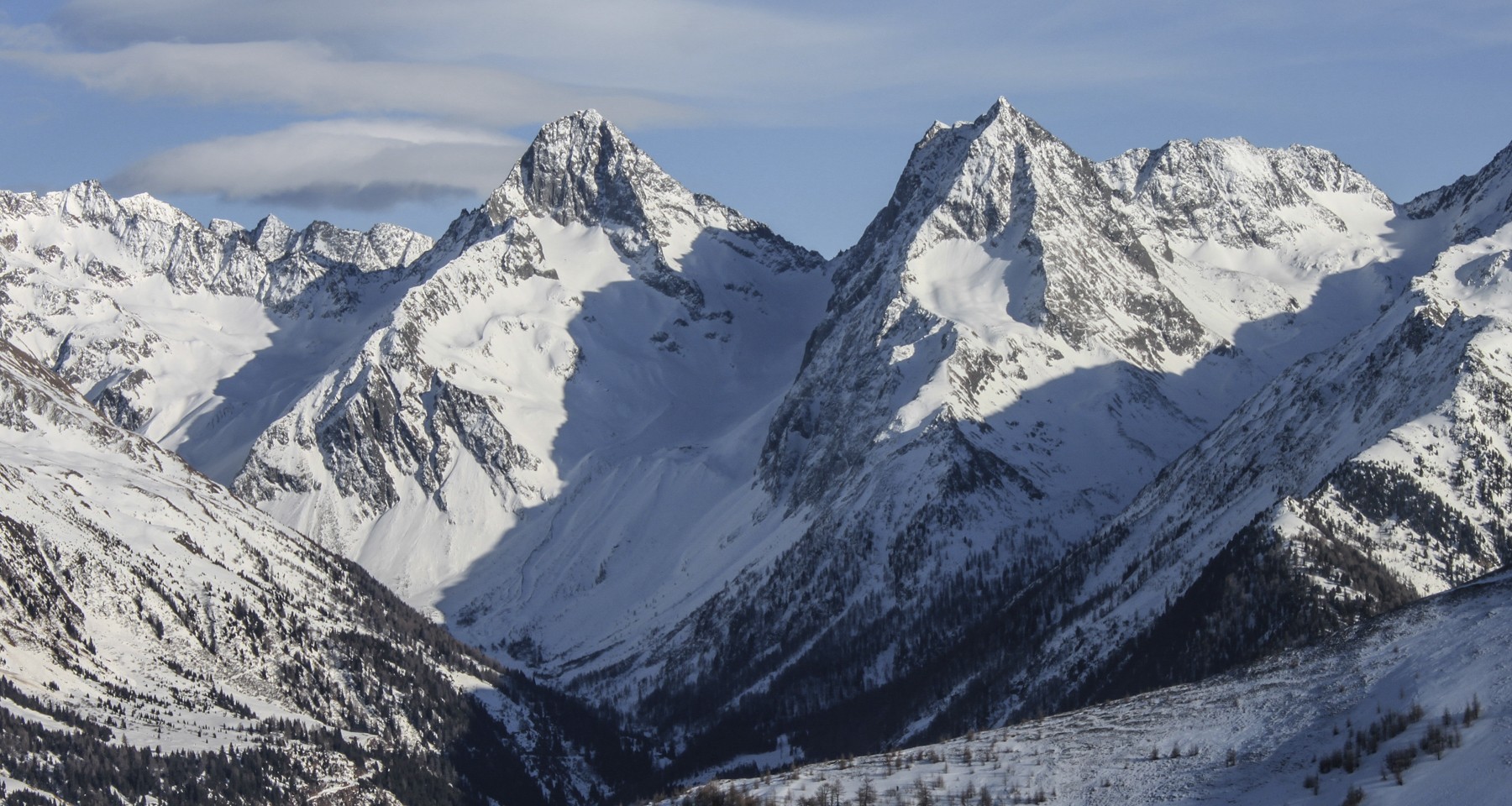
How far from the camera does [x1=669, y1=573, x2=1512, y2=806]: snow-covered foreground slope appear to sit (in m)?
63.4

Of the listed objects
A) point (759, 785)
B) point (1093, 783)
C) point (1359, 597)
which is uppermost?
point (759, 785)

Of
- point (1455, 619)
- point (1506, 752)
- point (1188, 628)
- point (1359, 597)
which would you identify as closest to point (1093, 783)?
point (1506, 752)

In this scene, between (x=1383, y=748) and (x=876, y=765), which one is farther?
(x=876, y=765)

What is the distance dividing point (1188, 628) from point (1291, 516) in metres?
16.3

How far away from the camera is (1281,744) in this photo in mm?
70688

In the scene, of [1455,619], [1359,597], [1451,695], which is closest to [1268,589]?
[1359,597]

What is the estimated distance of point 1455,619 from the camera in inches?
3157

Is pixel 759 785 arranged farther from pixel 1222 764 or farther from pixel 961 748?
pixel 1222 764

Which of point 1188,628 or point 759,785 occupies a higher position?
point 759,785

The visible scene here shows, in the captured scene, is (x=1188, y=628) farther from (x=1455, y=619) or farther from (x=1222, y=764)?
(x=1222, y=764)

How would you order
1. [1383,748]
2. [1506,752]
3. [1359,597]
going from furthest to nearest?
[1359,597] → [1383,748] → [1506,752]

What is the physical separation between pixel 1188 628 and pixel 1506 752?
140674mm

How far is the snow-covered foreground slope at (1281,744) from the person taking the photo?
208 feet

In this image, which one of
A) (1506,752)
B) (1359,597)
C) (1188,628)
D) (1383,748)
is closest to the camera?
(1506,752)
